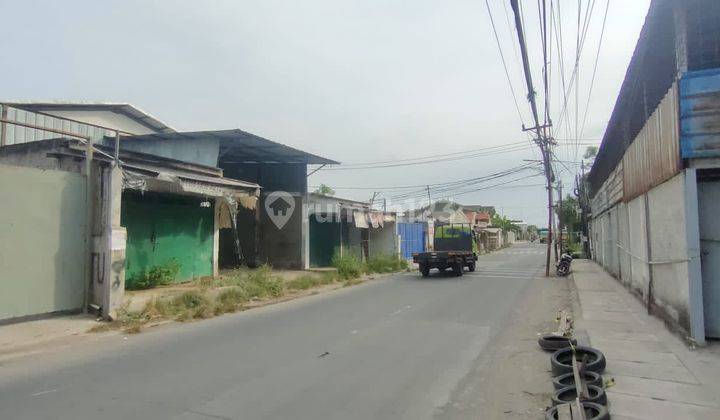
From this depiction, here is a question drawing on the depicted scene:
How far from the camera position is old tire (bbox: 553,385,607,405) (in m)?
4.79

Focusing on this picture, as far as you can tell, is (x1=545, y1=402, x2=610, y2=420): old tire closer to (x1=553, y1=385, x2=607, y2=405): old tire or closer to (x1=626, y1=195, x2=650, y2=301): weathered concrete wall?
(x1=553, y1=385, x2=607, y2=405): old tire

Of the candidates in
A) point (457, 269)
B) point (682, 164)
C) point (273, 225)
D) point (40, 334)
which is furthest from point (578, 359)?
point (273, 225)

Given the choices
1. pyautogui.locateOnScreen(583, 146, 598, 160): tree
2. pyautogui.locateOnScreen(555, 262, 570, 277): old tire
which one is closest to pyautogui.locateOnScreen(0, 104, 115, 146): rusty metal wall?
pyautogui.locateOnScreen(555, 262, 570, 277): old tire

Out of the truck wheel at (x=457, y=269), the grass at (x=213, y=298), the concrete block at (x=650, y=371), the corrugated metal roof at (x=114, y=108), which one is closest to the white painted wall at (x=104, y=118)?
the corrugated metal roof at (x=114, y=108)

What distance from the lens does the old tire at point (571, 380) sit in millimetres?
5332

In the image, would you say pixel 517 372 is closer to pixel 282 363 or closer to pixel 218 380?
pixel 282 363

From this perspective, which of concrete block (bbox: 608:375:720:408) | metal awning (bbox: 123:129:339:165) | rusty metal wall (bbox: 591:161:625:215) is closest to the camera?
concrete block (bbox: 608:375:720:408)

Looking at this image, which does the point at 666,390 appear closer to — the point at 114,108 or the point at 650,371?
the point at 650,371

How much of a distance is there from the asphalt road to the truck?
10242mm

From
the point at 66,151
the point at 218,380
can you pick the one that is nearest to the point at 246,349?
the point at 218,380

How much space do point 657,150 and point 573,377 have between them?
5.22 m

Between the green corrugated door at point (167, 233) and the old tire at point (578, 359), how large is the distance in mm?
12067

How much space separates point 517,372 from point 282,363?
3.19 meters

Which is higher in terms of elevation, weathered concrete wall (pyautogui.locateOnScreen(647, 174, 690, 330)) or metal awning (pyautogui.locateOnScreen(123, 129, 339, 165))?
metal awning (pyautogui.locateOnScreen(123, 129, 339, 165))
